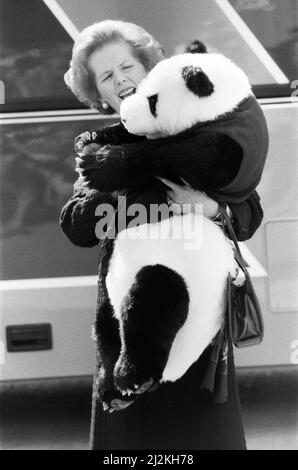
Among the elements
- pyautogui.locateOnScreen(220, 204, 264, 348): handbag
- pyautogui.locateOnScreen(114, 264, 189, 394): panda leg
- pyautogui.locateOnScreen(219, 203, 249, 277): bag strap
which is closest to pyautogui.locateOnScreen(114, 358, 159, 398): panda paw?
pyautogui.locateOnScreen(114, 264, 189, 394): panda leg

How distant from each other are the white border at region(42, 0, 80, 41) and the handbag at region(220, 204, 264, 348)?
1.10 meters

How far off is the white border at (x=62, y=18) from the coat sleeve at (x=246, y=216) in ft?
3.36

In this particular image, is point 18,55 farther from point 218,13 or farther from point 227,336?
point 227,336

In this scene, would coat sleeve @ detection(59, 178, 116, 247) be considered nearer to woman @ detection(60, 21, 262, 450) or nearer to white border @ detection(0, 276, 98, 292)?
woman @ detection(60, 21, 262, 450)

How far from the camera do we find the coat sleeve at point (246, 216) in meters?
1.90

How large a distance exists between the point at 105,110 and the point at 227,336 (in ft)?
2.44

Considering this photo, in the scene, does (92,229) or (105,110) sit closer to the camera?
(92,229)

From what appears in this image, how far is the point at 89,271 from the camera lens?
2.67 metres

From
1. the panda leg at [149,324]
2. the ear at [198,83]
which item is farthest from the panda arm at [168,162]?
the panda leg at [149,324]

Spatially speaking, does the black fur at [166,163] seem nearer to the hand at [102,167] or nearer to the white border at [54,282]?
the hand at [102,167]

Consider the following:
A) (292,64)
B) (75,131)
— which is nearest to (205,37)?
(292,64)

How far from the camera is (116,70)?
1981 mm
